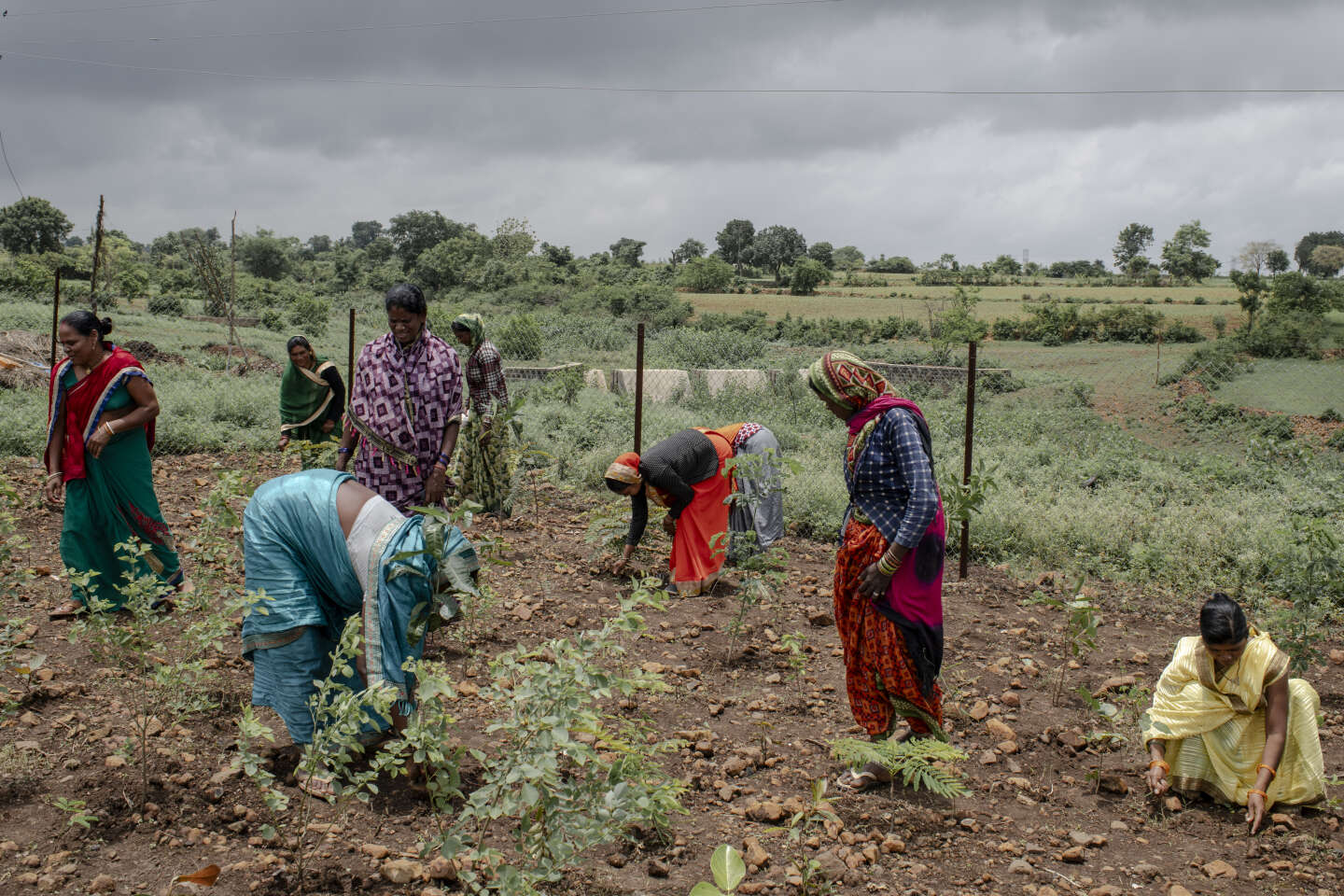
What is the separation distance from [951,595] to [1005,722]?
1.78 meters

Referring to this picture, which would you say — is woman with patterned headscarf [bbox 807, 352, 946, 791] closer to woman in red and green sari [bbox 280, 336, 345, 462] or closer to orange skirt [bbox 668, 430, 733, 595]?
orange skirt [bbox 668, 430, 733, 595]

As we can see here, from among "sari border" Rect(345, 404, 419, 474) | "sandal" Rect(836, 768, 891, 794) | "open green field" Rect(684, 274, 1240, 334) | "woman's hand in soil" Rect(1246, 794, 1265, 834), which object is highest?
"open green field" Rect(684, 274, 1240, 334)

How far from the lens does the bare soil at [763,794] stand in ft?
9.23

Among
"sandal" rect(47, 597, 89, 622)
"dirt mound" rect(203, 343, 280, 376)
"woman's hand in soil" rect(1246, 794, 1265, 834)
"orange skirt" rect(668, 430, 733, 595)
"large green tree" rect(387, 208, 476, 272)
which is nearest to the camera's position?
"woman's hand in soil" rect(1246, 794, 1265, 834)

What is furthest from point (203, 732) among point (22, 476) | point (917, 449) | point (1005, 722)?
point (22, 476)

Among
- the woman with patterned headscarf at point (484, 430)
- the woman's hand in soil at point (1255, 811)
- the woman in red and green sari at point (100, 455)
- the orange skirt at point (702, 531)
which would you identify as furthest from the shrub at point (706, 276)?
the woman's hand in soil at point (1255, 811)

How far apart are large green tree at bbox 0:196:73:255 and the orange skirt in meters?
53.9

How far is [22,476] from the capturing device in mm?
7766

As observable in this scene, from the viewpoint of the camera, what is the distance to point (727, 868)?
1.86 meters

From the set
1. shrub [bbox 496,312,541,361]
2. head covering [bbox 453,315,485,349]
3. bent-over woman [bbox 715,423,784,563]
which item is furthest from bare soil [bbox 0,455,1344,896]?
shrub [bbox 496,312,541,361]

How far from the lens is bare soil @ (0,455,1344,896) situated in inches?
111

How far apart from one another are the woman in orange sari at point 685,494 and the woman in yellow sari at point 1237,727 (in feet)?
7.72

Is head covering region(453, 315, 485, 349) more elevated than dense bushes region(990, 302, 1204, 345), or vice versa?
dense bushes region(990, 302, 1204, 345)

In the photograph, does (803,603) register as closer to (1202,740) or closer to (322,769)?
(1202,740)
